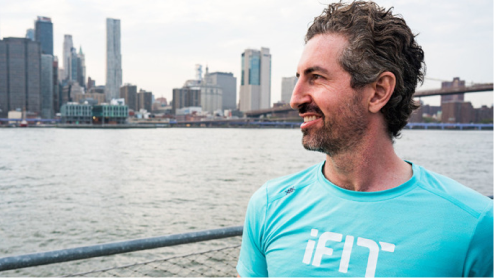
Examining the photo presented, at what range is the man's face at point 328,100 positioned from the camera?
132cm

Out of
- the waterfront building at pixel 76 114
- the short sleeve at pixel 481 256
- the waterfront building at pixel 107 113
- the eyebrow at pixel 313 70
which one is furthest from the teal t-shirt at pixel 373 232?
the waterfront building at pixel 76 114

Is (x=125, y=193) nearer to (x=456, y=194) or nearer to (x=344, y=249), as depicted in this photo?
(x=344, y=249)

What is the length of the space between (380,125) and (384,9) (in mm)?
385

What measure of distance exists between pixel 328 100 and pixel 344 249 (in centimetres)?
46

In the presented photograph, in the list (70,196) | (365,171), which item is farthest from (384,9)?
(70,196)

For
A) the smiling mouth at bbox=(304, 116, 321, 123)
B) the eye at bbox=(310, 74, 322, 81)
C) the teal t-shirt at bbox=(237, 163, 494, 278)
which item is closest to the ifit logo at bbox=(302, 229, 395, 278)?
the teal t-shirt at bbox=(237, 163, 494, 278)

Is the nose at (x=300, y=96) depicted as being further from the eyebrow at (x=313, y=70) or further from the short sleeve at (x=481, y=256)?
the short sleeve at (x=481, y=256)

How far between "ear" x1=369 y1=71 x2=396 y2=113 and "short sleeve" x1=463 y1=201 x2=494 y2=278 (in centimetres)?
47

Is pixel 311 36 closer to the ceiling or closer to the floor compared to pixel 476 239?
closer to the ceiling

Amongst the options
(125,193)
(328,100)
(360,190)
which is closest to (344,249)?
(360,190)

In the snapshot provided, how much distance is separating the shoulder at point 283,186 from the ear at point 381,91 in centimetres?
30

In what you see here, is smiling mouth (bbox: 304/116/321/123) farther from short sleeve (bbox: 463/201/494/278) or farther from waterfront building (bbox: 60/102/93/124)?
waterfront building (bbox: 60/102/93/124)

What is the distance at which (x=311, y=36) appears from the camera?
1410 mm

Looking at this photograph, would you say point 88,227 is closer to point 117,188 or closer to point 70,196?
point 70,196
